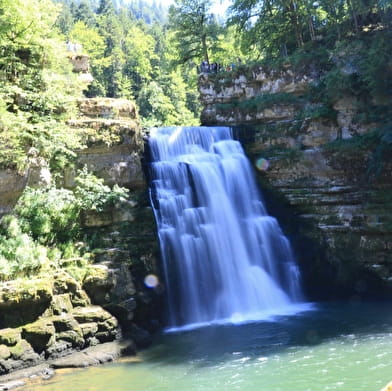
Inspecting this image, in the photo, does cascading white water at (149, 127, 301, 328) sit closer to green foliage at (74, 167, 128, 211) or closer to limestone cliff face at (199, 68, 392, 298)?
limestone cliff face at (199, 68, 392, 298)

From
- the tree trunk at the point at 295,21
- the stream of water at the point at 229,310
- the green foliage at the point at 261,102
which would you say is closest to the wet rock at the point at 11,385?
the stream of water at the point at 229,310

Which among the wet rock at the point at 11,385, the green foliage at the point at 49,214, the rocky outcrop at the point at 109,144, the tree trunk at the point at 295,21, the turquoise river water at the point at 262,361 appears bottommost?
the turquoise river water at the point at 262,361

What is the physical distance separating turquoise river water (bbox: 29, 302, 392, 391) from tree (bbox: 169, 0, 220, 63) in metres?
22.4

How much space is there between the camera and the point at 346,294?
18141 mm

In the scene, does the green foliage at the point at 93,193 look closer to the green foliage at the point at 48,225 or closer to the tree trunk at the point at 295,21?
the green foliage at the point at 48,225

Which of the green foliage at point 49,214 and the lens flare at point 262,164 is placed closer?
the green foliage at point 49,214

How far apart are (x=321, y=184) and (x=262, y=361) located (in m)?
10.5

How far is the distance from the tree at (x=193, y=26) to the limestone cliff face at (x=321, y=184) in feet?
33.2

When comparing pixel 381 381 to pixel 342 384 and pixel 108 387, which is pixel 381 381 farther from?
pixel 108 387

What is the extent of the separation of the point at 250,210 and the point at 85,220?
690 centimetres

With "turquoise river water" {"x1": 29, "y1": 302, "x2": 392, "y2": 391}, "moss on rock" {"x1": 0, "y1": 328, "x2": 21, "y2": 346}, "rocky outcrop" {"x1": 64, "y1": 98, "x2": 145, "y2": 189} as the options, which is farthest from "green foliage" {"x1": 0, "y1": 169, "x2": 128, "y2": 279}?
"turquoise river water" {"x1": 29, "y1": 302, "x2": 392, "y2": 391}

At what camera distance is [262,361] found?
10680 mm

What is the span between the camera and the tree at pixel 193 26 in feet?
102

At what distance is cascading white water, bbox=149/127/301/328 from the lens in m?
16.5
